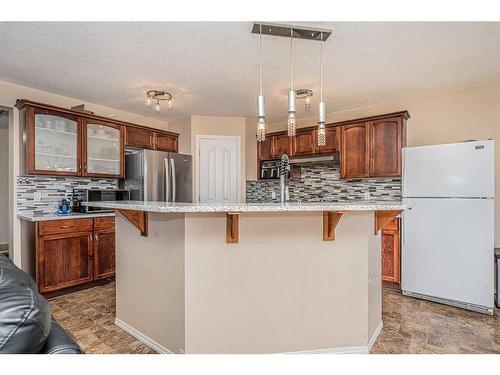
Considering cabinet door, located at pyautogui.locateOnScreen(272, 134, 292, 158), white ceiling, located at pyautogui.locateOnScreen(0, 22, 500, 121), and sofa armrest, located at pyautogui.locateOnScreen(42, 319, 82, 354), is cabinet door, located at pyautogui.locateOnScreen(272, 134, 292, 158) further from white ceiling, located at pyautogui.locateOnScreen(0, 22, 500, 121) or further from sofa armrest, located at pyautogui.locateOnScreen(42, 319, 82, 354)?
sofa armrest, located at pyautogui.locateOnScreen(42, 319, 82, 354)

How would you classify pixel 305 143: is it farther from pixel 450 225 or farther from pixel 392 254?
pixel 450 225

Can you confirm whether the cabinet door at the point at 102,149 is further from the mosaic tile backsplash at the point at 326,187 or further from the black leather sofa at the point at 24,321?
the black leather sofa at the point at 24,321

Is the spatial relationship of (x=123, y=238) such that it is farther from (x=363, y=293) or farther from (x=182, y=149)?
(x=182, y=149)

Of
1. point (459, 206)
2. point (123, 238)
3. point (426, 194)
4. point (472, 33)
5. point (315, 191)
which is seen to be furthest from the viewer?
point (315, 191)

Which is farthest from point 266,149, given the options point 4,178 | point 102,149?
point 4,178

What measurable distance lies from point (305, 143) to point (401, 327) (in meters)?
2.74

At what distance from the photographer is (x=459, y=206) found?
9.48 ft

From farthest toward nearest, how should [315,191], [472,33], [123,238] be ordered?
[315,191] → [123,238] → [472,33]

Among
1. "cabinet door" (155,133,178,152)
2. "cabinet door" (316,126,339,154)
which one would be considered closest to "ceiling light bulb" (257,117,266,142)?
"cabinet door" (316,126,339,154)

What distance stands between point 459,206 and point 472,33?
158 cm

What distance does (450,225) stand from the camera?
9.66ft
